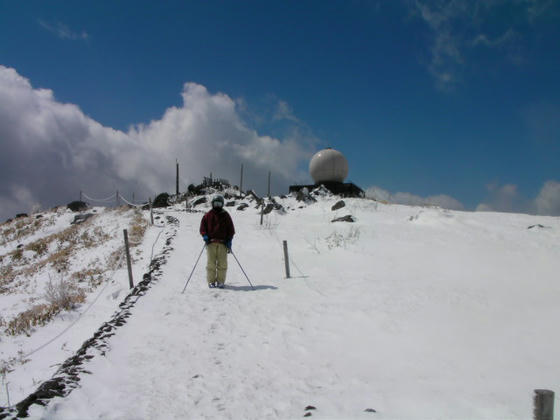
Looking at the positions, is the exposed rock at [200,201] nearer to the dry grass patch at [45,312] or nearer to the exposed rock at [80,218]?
the exposed rock at [80,218]

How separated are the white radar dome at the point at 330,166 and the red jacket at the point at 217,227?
26.6m

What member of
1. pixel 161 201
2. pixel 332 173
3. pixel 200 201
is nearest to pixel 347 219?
pixel 332 173

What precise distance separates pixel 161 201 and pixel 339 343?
99.8 ft

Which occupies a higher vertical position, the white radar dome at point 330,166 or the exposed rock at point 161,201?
the white radar dome at point 330,166

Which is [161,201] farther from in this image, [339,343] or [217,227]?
[339,343]

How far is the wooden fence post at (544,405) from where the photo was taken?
220cm

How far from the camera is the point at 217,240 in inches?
318

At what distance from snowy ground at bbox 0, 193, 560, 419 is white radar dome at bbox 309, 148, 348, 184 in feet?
75.5

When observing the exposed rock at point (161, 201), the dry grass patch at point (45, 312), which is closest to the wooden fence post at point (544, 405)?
the dry grass patch at point (45, 312)

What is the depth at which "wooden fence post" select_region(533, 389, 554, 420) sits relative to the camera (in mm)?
2195

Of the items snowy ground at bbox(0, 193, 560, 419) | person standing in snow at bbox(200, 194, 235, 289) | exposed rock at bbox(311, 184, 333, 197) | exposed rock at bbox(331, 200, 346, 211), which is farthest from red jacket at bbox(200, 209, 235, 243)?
exposed rock at bbox(311, 184, 333, 197)

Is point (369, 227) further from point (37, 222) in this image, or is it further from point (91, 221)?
point (37, 222)

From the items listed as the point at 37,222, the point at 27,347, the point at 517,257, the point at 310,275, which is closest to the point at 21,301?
the point at 27,347

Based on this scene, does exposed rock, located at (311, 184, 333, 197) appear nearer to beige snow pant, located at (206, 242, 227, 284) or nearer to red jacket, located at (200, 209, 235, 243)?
red jacket, located at (200, 209, 235, 243)
